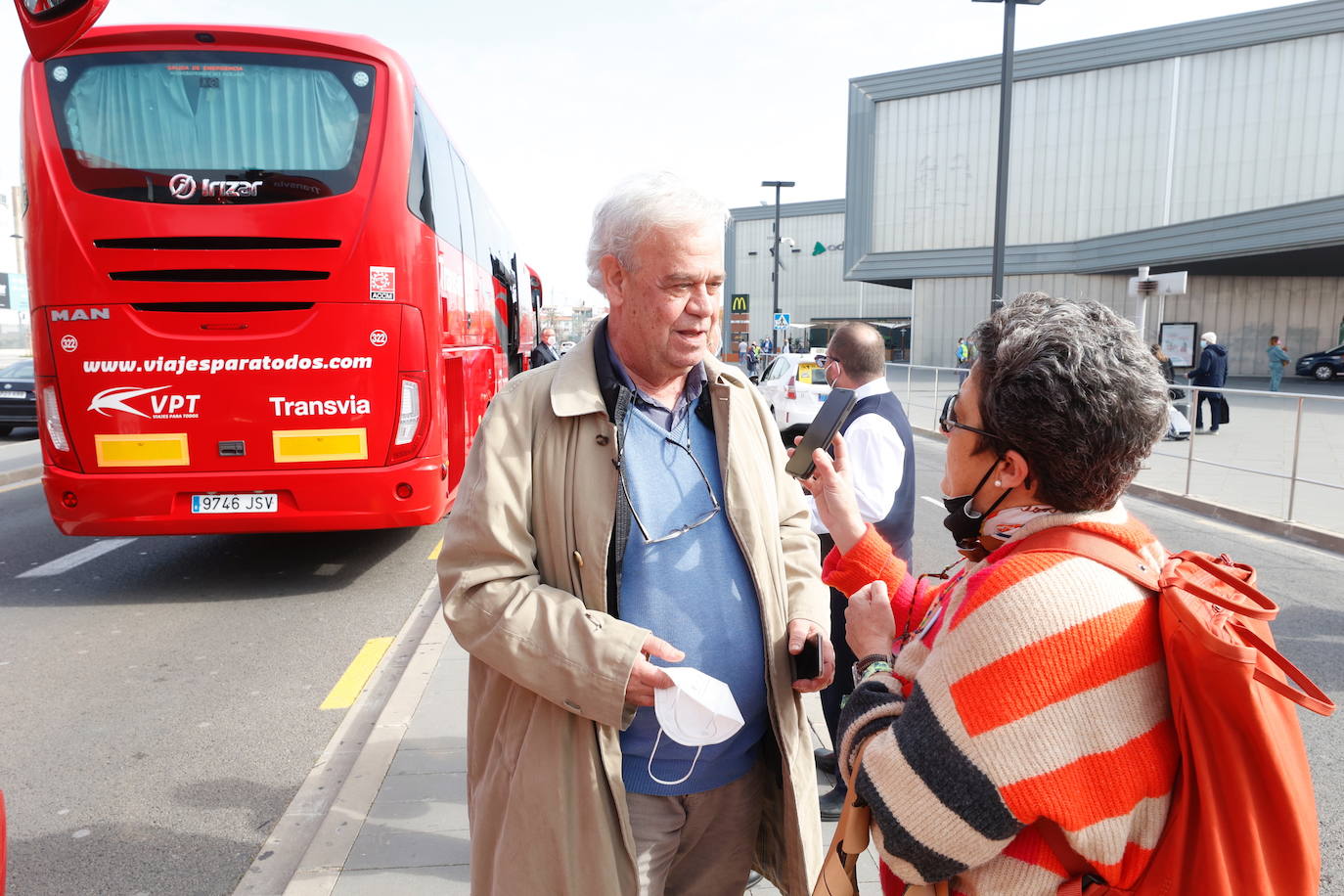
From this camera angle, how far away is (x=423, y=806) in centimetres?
322

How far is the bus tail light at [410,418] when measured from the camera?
234 inches

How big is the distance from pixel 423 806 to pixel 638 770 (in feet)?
5.62

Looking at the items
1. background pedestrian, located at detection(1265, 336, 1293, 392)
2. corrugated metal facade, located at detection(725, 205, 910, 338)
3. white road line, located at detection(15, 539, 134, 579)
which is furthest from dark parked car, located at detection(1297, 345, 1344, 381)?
white road line, located at detection(15, 539, 134, 579)

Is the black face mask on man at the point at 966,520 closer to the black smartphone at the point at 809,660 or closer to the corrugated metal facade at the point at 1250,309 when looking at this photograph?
the black smartphone at the point at 809,660

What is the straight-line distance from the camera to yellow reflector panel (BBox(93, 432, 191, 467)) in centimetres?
569

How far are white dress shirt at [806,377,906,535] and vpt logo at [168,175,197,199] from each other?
4.47 metres

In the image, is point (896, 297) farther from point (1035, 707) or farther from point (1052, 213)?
point (1035, 707)

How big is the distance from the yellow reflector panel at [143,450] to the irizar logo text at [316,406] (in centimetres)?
60

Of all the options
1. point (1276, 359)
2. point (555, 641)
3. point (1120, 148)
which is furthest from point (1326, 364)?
point (555, 641)

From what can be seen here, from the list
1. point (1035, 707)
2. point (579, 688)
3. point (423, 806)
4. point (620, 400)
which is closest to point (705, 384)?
point (620, 400)

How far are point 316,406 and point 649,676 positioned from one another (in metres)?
4.75

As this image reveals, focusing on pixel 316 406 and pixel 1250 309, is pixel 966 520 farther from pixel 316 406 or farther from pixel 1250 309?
pixel 1250 309

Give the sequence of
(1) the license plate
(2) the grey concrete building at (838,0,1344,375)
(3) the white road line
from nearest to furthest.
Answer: (1) the license plate, (3) the white road line, (2) the grey concrete building at (838,0,1344,375)

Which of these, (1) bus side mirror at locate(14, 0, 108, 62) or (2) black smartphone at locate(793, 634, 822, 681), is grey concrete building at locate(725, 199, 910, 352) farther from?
(2) black smartphone at locate(793, 634, 822, 681)
